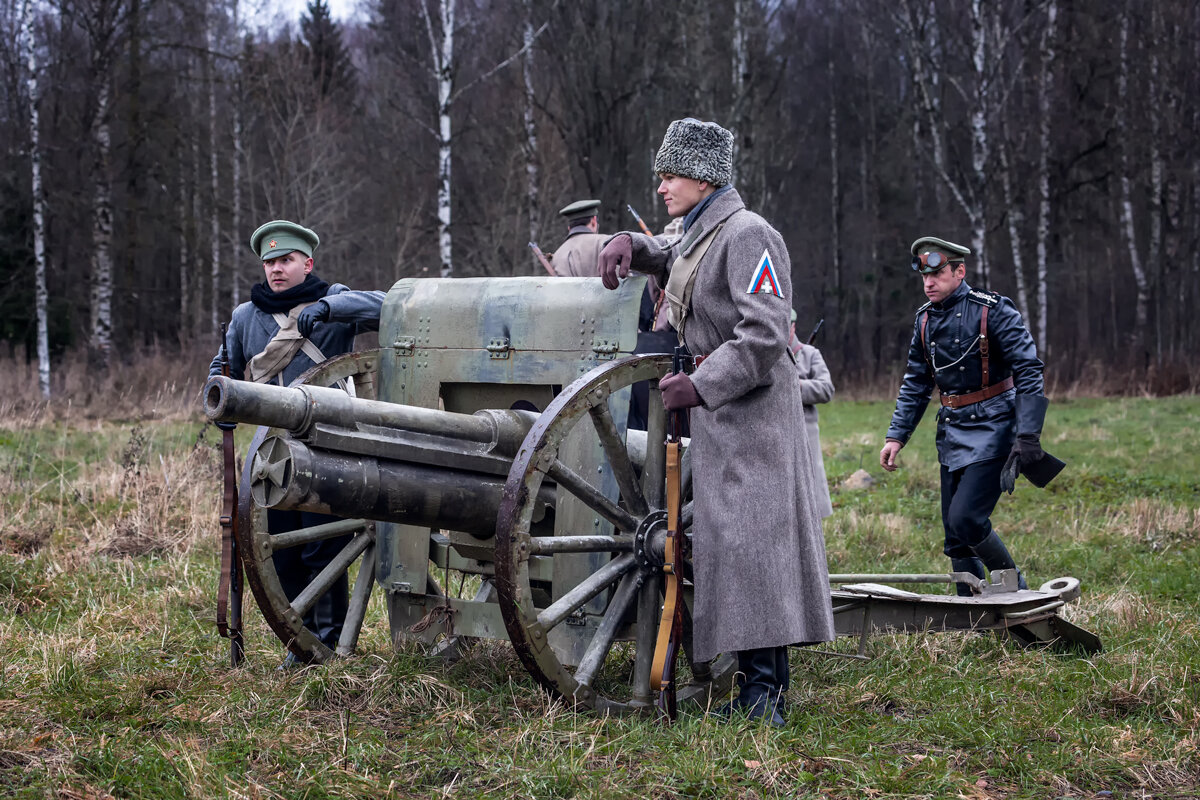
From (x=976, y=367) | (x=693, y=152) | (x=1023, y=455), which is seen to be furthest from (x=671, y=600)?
(x=976, y=367)

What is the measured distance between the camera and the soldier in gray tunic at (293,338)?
5164 mm

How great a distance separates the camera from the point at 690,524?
4.43 metres

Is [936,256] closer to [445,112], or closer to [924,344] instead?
[924,344]

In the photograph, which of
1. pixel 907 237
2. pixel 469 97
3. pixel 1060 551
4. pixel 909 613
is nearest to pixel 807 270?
pixel 907 237

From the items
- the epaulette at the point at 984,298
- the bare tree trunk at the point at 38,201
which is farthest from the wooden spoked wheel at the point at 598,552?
the bare tree trunk at the point at 38,201

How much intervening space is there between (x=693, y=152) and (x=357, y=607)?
2272mm

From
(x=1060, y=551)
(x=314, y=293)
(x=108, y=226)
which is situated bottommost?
(x=1060, y=551)

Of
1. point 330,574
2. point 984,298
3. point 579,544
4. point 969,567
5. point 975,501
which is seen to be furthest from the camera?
point 969,567

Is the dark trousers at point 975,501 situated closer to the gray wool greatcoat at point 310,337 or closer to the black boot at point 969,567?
the black boot at point 969,567

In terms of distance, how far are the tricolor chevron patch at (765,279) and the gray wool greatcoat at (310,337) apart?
1.71 m

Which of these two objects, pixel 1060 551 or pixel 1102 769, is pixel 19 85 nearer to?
pixel 1060 551

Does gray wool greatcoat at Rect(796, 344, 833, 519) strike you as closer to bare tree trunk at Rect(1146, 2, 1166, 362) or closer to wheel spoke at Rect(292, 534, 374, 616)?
wheel spoke at Rect(292, 534, 374, 616)

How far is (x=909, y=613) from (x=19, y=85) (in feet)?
68.8

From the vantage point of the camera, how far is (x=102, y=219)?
19.0 m
